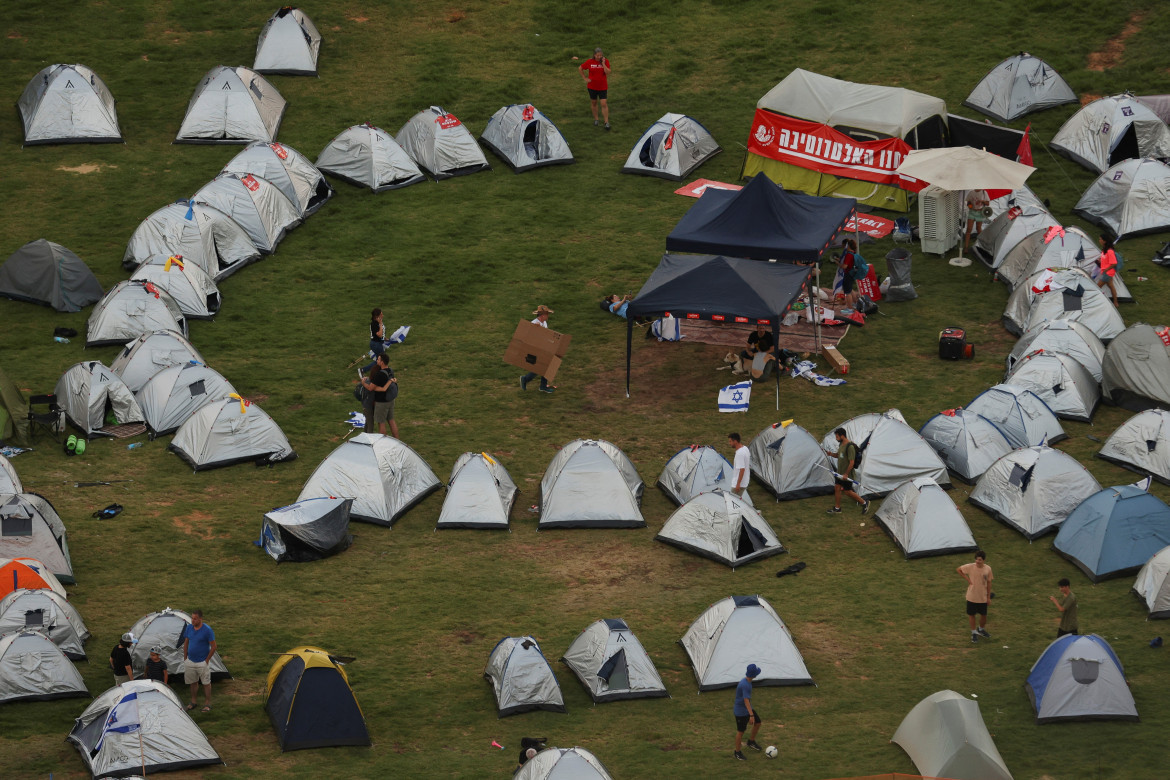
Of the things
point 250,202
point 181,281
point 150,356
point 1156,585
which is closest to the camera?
point 1156,585

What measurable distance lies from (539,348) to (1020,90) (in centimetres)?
1827

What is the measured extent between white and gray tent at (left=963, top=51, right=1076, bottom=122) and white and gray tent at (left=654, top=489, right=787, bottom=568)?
20.3m

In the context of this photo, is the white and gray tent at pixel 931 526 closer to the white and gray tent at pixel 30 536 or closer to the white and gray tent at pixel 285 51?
the white and gray tent at pixel 30 536

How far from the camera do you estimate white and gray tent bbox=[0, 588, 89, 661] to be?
1988cm

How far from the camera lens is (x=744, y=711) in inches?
715

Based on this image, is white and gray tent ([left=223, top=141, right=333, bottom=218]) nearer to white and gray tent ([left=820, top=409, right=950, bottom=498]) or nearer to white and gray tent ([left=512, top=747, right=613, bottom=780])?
white and gray tent ([left=820, top=409, right=950, bottom=498])

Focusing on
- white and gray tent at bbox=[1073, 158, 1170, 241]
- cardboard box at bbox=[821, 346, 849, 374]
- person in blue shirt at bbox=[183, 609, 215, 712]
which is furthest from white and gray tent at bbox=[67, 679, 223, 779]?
white and gray tent at bbox=[1073, 158, 1170, 241]

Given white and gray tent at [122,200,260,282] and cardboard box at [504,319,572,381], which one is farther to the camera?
white and gray tent at [122,200,260,282]

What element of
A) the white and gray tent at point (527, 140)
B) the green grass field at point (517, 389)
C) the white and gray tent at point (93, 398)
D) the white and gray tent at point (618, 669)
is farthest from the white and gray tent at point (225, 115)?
the white and gray tent at point (618, 669)

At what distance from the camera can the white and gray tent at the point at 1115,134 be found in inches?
1403

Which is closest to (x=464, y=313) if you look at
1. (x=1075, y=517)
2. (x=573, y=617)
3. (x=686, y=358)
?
(x=686, y=358)

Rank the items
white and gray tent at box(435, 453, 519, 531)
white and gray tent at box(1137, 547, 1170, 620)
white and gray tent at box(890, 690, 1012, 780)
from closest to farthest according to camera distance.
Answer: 1. white and gray tent at box(890, 690, 1012, 780)
2. white and gray tent at box(1137, 547, 1170, 620)
3. white and gray tent at box(435, 453, 519, 531)

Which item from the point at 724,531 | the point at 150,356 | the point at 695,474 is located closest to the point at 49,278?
the point at 150,356

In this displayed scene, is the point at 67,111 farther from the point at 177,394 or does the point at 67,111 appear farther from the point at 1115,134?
the point at 1115,134
